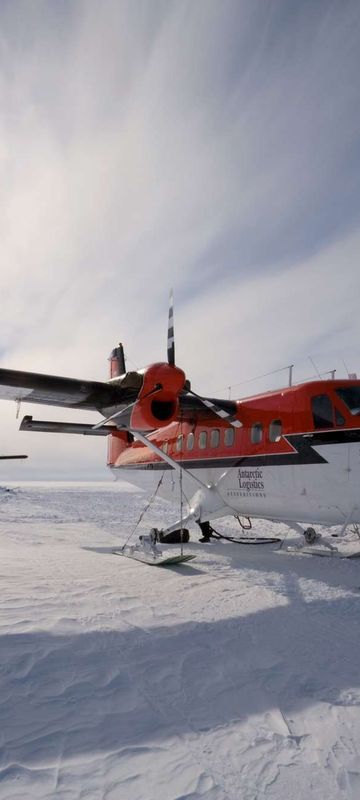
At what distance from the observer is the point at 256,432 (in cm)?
984

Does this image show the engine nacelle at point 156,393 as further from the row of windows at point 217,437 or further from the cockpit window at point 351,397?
the cockpit window at point 351,397

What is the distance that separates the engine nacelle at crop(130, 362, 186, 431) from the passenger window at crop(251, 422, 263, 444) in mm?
2103

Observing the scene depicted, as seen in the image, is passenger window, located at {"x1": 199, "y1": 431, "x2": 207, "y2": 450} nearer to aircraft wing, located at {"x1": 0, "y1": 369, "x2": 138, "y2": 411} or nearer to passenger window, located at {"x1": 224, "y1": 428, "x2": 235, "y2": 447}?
passenger window, located at {"x1": 224, "y1": 428, "x2": 235, "y2": 447}

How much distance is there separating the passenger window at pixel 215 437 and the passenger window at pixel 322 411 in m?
2.99

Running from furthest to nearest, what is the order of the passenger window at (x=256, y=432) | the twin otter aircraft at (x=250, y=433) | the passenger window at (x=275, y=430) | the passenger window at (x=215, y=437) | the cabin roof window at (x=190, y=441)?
the cabin roof window at (x=190, y=441), the passenger window at (x=215, y=437), the passenger window at (x=256, y=432), the passenger window at (x=275, y=430), the twin otter aircraft at (x=250, y=433)

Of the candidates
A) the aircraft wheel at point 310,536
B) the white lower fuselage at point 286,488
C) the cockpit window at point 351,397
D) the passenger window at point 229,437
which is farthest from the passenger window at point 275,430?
the aircraft wheel at point 310,536

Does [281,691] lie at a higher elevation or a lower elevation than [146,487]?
lower

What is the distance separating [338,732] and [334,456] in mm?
5648

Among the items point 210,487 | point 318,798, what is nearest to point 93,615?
point 318,798

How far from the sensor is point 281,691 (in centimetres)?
340

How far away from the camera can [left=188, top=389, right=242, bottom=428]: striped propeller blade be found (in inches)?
387

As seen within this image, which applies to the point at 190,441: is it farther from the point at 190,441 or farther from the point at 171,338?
the point at 171,338

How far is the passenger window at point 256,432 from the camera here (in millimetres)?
9730

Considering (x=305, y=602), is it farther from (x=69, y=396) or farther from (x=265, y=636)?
(x=69, y=396)
